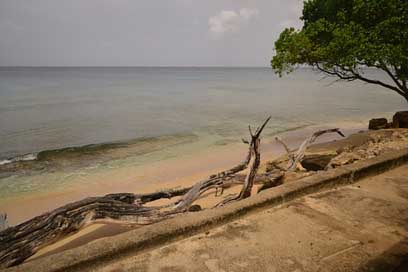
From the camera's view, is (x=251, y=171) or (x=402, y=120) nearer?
(x=251, y=171)

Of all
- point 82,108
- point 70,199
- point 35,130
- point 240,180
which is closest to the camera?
point 240,180

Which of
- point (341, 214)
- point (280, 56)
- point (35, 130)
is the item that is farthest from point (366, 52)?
point (35, 130)

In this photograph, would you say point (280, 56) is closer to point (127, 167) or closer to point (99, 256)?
point (127, 167)

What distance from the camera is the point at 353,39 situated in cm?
855

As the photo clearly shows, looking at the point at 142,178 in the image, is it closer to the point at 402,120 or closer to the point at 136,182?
the point at 136,182

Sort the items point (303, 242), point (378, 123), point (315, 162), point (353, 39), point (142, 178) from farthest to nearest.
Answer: point (378, 123), point (142, 178), point (353, 39), point (315, 162), point (303, 242)

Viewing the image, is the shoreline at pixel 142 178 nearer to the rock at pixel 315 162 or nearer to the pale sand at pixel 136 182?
the pale sand at pixel 136 182

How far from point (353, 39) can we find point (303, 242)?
8.38 metres

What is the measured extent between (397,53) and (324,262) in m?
8.46

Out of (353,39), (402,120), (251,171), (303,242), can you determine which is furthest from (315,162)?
(402,120)

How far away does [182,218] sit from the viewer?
111 inches

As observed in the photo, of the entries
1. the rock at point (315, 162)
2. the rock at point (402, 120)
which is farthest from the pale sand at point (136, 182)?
the rock at point (402, 120)

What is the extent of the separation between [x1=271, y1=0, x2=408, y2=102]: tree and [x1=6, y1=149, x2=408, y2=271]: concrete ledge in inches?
240

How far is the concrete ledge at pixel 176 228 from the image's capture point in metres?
2.21
